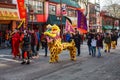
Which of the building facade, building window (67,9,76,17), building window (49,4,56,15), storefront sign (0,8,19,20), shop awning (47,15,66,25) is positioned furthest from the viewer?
building window (67,9,76,17)

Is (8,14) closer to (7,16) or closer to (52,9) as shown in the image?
(7,16)

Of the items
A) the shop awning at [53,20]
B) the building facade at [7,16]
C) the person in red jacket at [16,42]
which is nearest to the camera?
the person in red jacket at [16,42]

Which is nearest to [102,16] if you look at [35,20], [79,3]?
[79,3]

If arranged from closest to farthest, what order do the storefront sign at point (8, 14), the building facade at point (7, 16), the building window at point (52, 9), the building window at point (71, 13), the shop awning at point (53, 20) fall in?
the storefront sign at point (8, 14), the building facade at point (7, 16), the shop awning at point (53, 20), the building window at point (52, 9), the building window at point (71, 13)

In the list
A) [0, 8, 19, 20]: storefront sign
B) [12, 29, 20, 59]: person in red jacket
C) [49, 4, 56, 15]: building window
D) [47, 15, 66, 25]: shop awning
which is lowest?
[12, 29, 20, 59]: person in red jacket

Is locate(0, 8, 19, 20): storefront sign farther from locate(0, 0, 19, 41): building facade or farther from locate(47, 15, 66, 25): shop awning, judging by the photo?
locate(47, 15, 66, 25): shop awning

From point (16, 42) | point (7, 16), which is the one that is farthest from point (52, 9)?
point (16, 42)

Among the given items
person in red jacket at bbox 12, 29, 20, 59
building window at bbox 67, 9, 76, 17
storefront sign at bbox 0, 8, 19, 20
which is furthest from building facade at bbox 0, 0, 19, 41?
building window at bbox 67, 9, 76, 17

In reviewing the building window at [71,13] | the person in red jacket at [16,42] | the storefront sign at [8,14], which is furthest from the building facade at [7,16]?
the building window at [71,13]

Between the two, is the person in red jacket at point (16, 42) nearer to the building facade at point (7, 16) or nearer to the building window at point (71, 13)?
the building facade at point (7, 16)

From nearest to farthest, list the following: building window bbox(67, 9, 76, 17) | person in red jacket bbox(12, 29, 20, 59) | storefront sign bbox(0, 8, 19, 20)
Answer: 1. person in red jacket bbox(12, 29, 20, 59)
2. storefront sign bbox(0, 8, 19, 20)
3. building window bbox(67, 9, 76, 17)

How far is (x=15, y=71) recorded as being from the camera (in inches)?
555

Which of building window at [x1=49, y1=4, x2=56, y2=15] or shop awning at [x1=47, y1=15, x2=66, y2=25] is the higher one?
building window at [x1=49, y1=4, x2=56, y2=15]

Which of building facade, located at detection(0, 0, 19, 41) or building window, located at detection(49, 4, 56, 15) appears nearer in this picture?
building facade, located at detection(0, 0, 19, 41)
